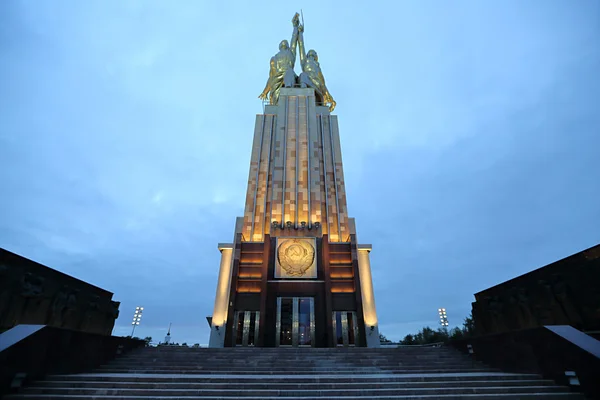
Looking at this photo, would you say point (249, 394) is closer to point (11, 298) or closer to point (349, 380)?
point (349, 380)

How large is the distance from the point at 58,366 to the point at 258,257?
13495 millimetres

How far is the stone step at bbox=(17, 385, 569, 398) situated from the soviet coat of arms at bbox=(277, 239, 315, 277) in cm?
1333

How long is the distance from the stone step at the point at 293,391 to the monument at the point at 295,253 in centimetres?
1158

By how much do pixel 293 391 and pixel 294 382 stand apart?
68 centimetres

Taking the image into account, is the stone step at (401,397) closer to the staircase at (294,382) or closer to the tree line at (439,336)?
the staircase at (294,382)

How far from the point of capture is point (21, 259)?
891 cm

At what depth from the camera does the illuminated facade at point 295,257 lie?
18234 mm

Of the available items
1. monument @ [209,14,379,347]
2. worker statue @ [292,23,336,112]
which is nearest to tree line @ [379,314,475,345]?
monument @ [209,14,379,347]

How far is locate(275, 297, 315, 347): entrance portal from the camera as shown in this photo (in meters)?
17.9

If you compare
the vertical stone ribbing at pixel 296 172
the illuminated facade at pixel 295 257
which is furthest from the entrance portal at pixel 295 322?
the vertical stone ribbing at pixel 296 172

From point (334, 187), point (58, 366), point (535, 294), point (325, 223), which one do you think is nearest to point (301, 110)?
point (334, 187)

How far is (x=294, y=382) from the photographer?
7.21m

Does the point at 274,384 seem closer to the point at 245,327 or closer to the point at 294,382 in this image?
the point at 294,382

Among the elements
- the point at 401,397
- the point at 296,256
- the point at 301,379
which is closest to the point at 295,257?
the point at 296,256
